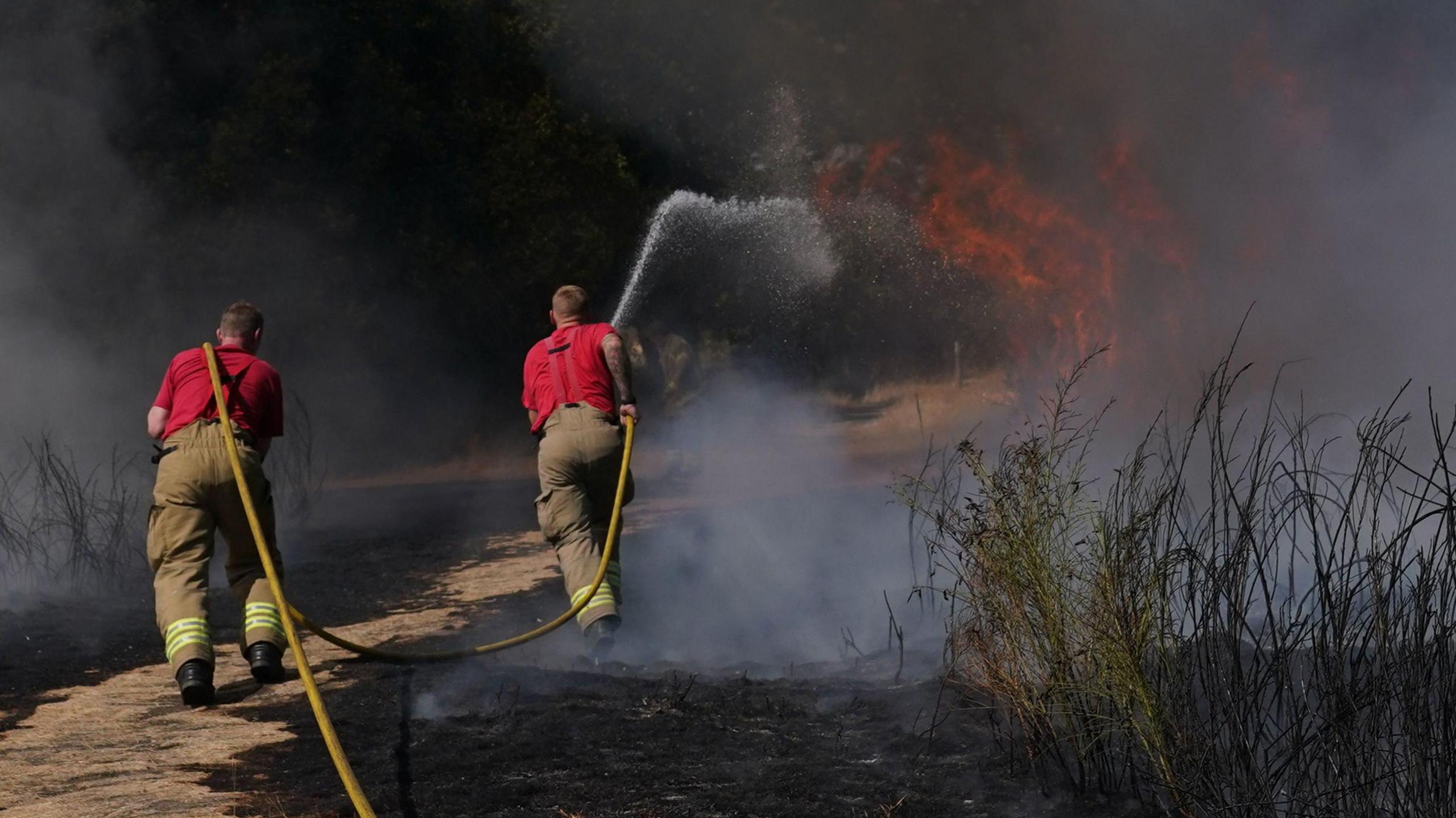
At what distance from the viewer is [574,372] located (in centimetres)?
671

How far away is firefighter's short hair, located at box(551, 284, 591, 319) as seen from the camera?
688 cm

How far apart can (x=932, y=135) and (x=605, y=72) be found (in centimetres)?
702

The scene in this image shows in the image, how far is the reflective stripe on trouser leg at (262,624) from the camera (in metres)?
5.66

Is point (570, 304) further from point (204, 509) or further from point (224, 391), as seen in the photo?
point (204, 509)

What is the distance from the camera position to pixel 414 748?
4621mm

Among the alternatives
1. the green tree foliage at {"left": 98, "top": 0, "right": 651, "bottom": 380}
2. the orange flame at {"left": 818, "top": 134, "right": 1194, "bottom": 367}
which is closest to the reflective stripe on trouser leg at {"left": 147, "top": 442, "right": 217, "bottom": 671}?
the green tree foliage at {"left": 98, "top": 0, "right": 651, "bottom": 380}

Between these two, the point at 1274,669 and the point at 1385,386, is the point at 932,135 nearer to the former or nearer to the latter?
the point at 1385,386

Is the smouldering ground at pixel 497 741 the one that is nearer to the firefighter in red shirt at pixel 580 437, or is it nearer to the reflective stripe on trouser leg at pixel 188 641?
the reflective stripe on trouser leg at pixel 188 641

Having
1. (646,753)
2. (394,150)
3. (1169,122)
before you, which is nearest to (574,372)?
(646,753)

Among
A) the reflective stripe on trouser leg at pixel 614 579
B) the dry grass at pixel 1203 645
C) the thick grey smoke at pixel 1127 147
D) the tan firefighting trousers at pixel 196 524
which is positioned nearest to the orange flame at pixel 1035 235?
the thick grey smoke at pixel 1127 147

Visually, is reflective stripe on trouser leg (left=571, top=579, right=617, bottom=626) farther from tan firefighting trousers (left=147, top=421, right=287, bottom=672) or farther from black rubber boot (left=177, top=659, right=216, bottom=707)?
black rubber boot (left=177, top=659, right=216, bottom=707)

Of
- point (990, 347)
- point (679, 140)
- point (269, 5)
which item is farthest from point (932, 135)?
point (269, 5)

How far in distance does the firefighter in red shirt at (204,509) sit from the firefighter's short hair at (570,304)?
1.55m

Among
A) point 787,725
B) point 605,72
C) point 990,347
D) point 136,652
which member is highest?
point 605,72
